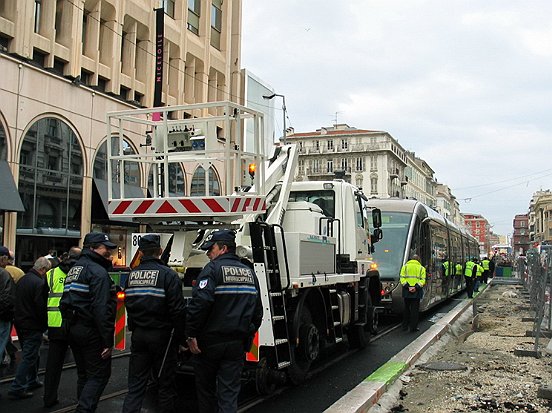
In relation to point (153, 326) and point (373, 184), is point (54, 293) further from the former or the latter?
point (373, 184)

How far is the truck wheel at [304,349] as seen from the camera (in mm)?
7469

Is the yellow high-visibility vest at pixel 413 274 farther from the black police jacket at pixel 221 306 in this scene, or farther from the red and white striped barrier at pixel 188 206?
the black police jacket at pixel 221 306

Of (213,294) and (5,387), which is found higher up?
(213,294)

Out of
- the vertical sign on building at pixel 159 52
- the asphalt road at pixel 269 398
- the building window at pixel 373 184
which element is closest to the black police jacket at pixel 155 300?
the asphalt road at pixel 269 398

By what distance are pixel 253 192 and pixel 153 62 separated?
18206 millimetres

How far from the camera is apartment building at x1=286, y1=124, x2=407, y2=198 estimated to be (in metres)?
96.9

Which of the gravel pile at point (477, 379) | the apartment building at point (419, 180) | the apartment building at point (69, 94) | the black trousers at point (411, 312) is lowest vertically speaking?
the gravel pile at point (477, 379)

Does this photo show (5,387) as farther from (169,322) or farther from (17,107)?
(17,107)

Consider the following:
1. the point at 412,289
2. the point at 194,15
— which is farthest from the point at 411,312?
the point at 194,15

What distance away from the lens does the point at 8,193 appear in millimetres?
16266

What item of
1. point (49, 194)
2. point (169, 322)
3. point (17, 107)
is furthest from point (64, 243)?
point (169, 322)

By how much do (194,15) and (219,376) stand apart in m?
24.9

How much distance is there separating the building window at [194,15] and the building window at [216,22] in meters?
1.36

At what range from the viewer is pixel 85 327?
18.0 feet
